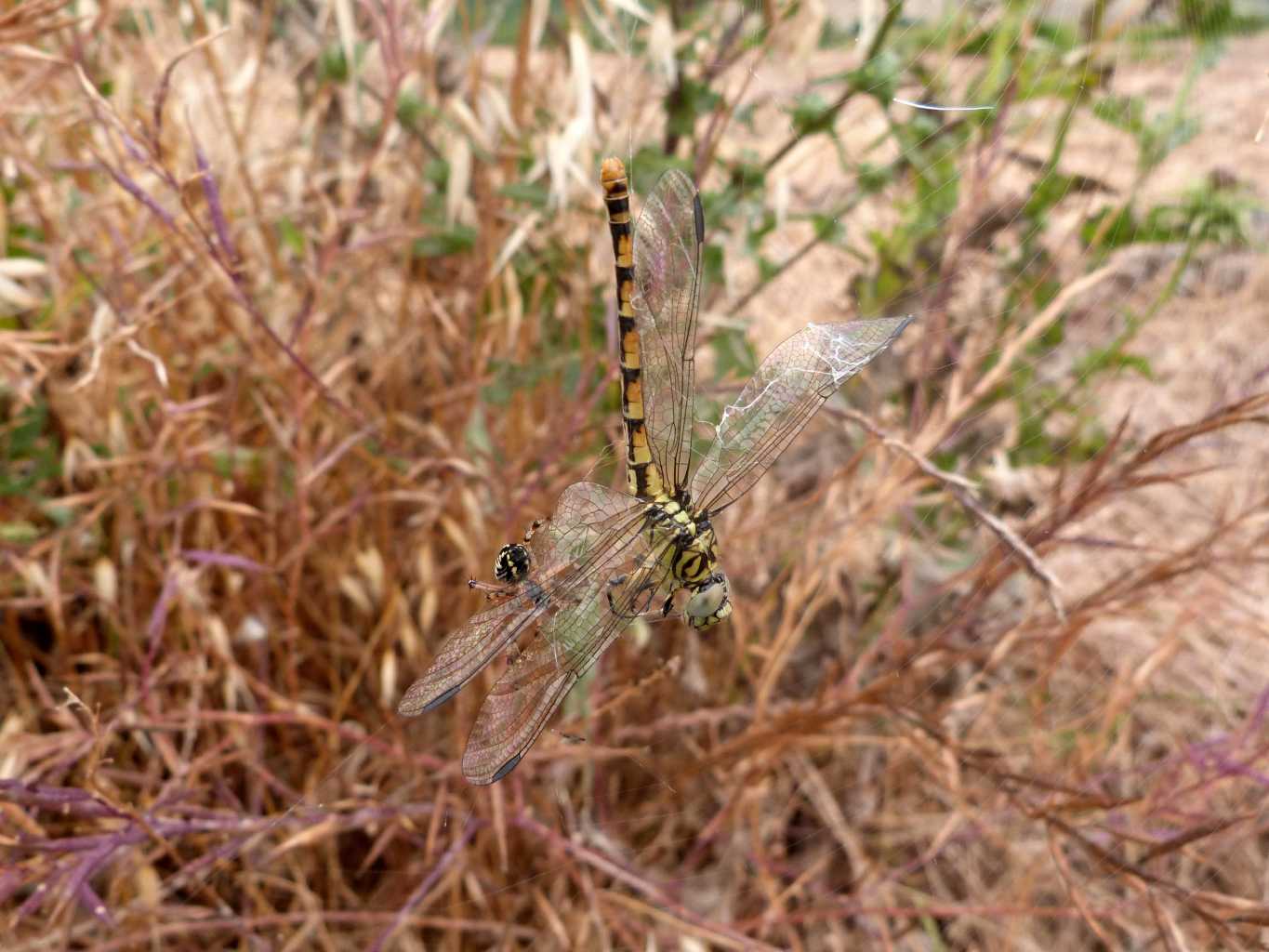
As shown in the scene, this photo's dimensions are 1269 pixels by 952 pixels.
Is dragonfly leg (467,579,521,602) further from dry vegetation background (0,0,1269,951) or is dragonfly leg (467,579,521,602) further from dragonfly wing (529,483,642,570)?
dry vegetation background (0,0,1269,951)

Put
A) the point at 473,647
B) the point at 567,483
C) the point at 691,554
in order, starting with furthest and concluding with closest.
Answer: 1. the point at 567,483
2. the point at 691,554
3. the point at 473,647

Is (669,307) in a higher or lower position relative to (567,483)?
higher

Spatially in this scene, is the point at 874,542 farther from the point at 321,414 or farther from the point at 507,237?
the point at 321,414

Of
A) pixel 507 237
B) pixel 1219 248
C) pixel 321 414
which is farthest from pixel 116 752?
pixel 1219 248

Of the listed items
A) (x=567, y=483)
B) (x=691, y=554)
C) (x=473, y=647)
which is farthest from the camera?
(x=567, y=483)

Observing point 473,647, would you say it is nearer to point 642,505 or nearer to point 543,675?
point 543,675

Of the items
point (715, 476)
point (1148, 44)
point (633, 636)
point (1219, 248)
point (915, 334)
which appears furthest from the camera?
point (1219, 248)

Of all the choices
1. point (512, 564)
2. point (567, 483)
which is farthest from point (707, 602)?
point (567, 483)

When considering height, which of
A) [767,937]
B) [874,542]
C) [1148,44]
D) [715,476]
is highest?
[715,476]
